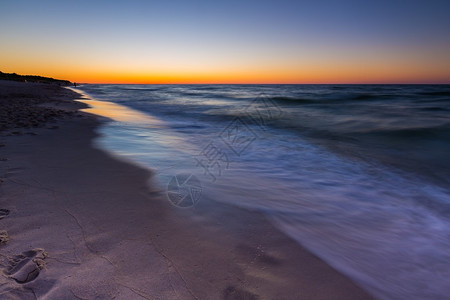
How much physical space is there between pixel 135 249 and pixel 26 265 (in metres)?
0.64

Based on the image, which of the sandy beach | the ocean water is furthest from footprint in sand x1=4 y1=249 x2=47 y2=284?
the ocean water

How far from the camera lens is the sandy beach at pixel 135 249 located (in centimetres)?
147

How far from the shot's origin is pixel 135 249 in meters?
1.80

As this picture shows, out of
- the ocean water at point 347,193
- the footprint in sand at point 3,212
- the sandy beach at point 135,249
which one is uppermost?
the footprint in sand at point 3,212

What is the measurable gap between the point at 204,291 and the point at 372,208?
246cm

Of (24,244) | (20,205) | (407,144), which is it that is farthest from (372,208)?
(407,144)

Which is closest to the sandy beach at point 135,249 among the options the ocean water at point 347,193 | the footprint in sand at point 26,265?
the footprint in sand at point 26,265

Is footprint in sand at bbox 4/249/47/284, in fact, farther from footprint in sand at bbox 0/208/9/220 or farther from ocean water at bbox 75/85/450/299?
ocean water at bbox 75/85/450/299

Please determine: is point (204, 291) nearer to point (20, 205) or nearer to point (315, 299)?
point (315, 299)

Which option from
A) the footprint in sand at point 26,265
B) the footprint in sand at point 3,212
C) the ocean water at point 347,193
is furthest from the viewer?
the footprint in sand at point 3,212

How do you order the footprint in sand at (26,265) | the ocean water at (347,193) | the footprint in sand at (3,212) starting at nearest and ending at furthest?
1. the footprint in sand at (26,265)
2. the ocean water at (347,193)
3. the footprint in sand at (3,212)

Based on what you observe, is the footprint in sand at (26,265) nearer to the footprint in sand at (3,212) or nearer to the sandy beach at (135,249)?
the sandy beach at (135,249)

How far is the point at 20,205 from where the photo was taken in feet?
7.41

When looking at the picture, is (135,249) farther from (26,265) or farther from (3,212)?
(3,212)
